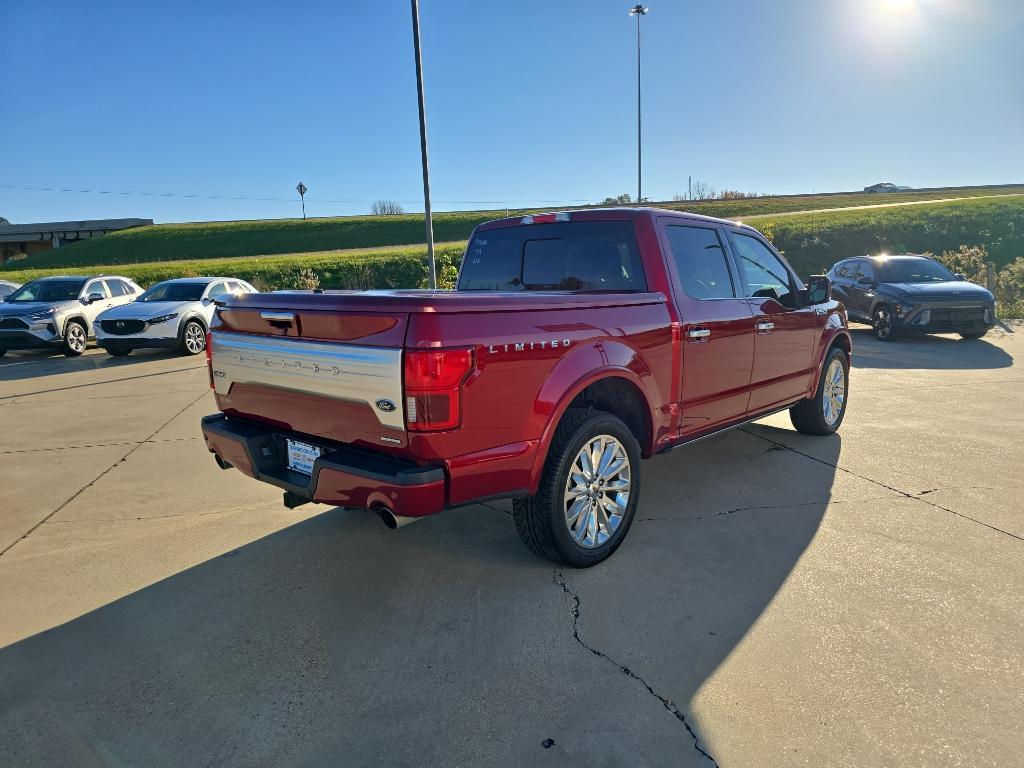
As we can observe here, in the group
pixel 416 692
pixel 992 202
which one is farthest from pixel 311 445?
pixel 992 202

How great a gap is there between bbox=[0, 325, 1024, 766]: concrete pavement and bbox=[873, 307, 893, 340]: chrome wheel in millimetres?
7501

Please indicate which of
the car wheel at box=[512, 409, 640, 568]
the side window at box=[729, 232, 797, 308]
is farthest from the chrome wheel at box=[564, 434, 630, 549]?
the side window at box=[729, 232, 797, 308]

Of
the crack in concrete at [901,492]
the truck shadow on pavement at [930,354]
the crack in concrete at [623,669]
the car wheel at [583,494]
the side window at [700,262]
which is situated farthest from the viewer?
the truck shadow on pavement at [930,354]

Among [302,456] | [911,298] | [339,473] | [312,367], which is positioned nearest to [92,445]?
[302,456]

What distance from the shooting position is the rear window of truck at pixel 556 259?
13.5 ft

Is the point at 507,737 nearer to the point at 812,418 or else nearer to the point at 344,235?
the point at 812,418

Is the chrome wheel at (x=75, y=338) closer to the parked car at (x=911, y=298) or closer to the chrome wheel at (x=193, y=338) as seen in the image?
the chrome wheel at (x=193, y=338)

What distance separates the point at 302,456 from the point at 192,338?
1066 cm

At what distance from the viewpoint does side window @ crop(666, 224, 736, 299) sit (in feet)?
Result: 13.9

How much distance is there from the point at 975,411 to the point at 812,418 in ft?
7.46

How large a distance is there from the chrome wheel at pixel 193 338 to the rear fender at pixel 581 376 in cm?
1102

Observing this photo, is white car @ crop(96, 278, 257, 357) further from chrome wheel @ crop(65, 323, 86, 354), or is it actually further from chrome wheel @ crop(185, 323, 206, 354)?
chrome wheel @ crop(65, 323, 86, 354)

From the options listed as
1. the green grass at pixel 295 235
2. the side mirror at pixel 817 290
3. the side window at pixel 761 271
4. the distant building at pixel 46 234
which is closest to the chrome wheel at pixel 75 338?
the side window at pixel 761 271

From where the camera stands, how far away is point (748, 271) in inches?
194
